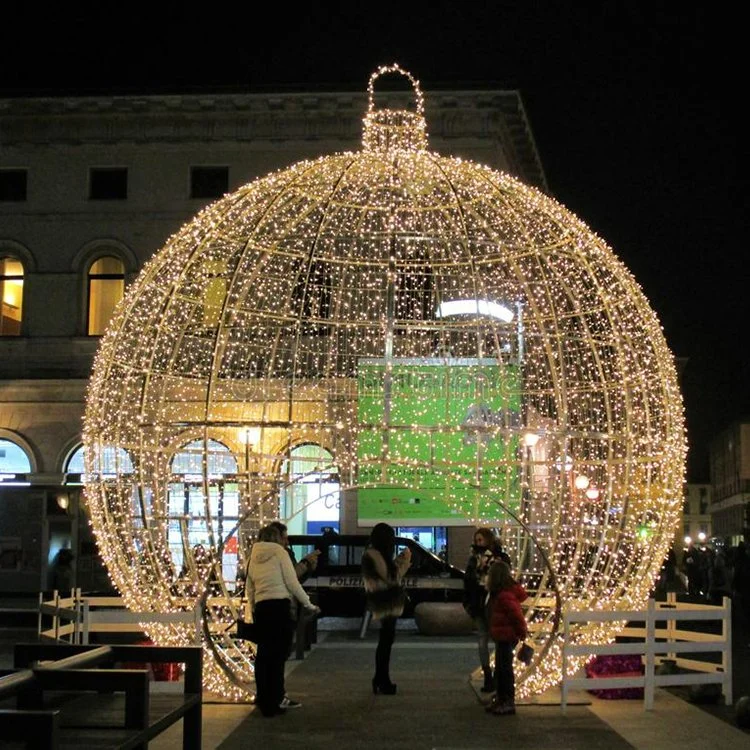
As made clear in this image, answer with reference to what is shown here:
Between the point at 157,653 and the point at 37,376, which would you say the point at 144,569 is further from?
the point at 37,376

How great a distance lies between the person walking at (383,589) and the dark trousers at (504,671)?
1.23 metres

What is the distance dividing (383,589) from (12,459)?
19.3m

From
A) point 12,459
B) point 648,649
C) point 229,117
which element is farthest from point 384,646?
point 229,117

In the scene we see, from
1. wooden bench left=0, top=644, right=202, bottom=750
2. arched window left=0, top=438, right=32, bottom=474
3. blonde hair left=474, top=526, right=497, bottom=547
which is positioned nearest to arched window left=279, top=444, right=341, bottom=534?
arched window left=0, top=438, right=32, bottom=474

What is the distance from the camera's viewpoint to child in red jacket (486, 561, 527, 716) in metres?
10.8

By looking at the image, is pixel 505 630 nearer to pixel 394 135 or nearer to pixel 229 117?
pixel 394 135

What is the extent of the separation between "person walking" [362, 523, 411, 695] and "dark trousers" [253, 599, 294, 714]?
1199 millimetres

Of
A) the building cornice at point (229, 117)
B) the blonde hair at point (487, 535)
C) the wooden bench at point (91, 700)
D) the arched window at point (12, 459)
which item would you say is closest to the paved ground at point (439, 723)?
the blonde hair at point (487, 535)

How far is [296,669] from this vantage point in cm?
1442

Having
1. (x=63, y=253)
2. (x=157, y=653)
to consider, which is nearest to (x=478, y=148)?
(x=63, y=253)

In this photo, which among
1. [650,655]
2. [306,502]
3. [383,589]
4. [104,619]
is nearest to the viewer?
[650,655]

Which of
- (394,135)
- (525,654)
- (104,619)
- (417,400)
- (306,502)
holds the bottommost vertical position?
(525,654)

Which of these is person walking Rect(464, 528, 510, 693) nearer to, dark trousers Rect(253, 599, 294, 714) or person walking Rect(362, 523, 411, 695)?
person walking Rect(362, 523, 411, 695)

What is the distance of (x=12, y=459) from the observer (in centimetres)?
2920
